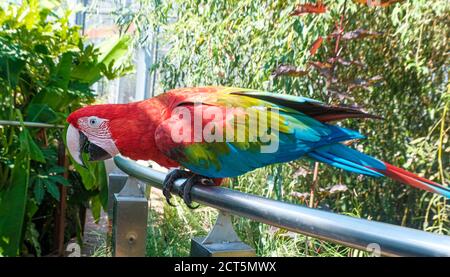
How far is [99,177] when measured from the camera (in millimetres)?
1993

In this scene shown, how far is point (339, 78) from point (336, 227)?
3.56 feet

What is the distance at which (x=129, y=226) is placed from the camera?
798 mm

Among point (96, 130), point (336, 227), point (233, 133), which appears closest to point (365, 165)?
point (233, 133)

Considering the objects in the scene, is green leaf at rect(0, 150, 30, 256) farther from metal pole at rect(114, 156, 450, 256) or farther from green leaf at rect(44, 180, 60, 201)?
metal pole at rect(114, 156, 450, 256)

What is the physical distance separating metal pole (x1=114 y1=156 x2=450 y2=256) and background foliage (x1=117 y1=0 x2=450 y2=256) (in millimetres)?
838

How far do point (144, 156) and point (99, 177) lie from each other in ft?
3.87

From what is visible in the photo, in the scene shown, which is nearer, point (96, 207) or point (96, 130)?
point (96, 130)

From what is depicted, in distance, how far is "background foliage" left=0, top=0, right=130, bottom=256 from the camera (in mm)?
1706

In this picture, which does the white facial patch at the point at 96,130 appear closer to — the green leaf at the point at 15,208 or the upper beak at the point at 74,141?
the upper beak at the point at 74,141

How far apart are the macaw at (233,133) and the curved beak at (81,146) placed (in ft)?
0.11

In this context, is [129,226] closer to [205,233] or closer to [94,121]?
[94,121]
